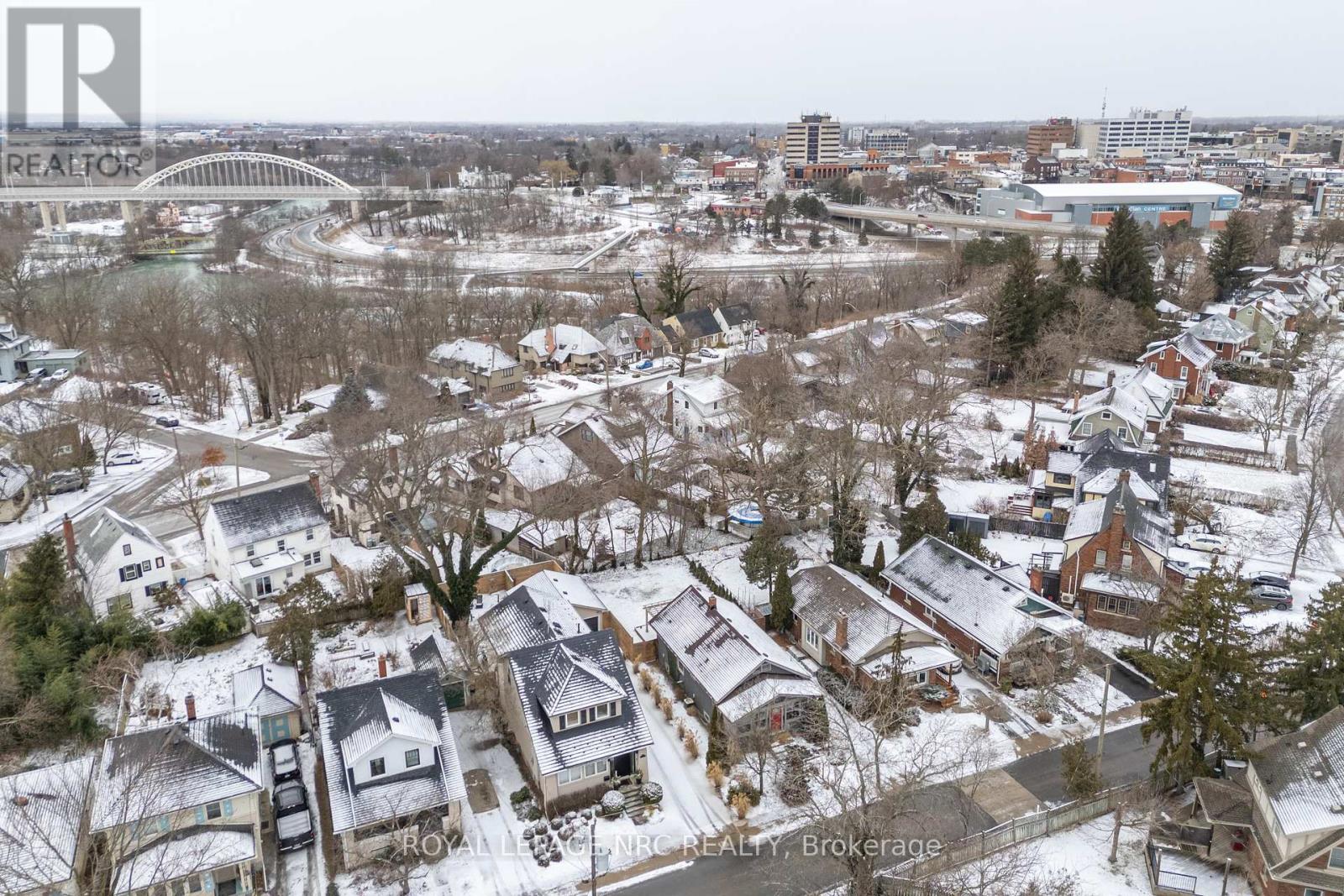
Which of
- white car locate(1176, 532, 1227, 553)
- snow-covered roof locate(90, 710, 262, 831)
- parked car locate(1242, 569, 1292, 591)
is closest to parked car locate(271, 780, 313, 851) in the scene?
snow-covered roof locate(90, 710, 262, 831)

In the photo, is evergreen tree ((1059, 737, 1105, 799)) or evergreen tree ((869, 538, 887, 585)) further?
evergreen tree ((869, 538, 887, 585))

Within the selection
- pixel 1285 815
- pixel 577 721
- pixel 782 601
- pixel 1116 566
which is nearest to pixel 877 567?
pixel 782 601

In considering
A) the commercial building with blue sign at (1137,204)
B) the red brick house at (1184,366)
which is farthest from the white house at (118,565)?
the commercial building with blue sign at (1137,204)

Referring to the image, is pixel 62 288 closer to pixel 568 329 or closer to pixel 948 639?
pixel 568 329

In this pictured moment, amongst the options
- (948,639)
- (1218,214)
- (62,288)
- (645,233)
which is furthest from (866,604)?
(1218,214)

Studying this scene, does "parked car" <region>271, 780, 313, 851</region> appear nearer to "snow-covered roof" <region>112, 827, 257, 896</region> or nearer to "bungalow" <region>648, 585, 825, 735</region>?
"snow-covered roof" <region>112, 827, 257, 896</region>
